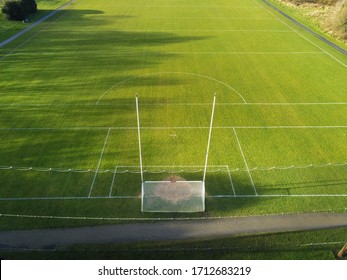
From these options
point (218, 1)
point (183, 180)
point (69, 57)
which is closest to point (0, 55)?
point (69, 57)

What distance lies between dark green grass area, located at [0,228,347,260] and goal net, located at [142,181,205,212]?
2.13 meters

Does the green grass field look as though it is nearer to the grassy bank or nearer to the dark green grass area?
the dark green grass area

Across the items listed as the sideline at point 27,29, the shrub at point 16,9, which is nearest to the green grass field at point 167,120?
the sideline at point 27,29

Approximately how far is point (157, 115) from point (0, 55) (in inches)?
883

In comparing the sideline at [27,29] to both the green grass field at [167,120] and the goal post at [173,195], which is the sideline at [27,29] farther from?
the goal post at [173,195]

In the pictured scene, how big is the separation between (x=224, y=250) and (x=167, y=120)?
12.5 metres

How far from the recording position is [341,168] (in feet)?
65.4

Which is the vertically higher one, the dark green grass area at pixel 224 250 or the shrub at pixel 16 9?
the shrub at pixel 16 9

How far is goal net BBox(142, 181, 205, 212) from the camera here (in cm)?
1684

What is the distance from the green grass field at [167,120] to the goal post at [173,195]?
565 millimetres

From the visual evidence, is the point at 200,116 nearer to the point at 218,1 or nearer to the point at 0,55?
the point at 0,55

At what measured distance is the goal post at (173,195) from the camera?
16.8 m

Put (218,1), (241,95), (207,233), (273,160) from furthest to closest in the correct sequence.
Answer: (218,1), (241,95), (273,160), (207,233)

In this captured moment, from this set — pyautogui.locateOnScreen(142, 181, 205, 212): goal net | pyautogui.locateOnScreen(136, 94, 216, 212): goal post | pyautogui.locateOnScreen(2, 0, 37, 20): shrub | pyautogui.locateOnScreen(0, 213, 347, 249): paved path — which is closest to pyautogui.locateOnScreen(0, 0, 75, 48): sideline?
pyautogui.locateOnScreen(2, 0, 37, 20): shrub
